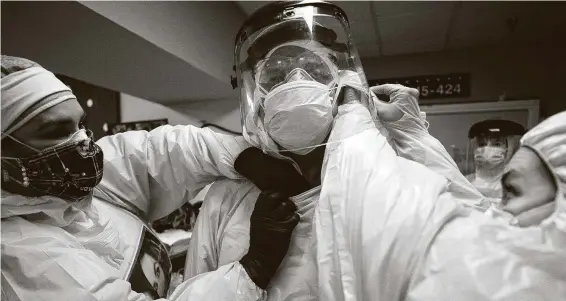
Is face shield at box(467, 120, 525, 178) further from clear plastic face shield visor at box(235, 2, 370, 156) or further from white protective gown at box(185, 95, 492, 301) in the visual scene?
clear plastic face shield visor at box(235, 2, 370, 156)

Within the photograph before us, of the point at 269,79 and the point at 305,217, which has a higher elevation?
the point at 269,79

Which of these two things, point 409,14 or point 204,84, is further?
point 409,14

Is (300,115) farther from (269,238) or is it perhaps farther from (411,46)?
(411,46)

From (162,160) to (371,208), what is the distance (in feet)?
1.75

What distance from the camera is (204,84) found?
90 centimetres

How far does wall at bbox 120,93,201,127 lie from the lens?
88cm

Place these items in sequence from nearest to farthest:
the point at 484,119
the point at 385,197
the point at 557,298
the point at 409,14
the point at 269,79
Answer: the point at 557,298 → the point at 385,197 → the point at 484,119 → the point at 269,79 → the point at 409,14

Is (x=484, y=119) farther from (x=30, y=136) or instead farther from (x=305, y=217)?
(x=30, y=136)

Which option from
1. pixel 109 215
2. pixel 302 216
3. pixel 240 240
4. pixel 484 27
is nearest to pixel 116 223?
pixel 109 215

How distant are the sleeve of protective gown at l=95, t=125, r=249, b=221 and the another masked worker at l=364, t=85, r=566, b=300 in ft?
1.29

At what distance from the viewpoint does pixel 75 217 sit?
2.51 ft

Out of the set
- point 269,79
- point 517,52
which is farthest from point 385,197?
point 517,52

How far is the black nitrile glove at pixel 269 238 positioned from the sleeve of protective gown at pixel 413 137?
243mm

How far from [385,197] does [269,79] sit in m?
0.39
